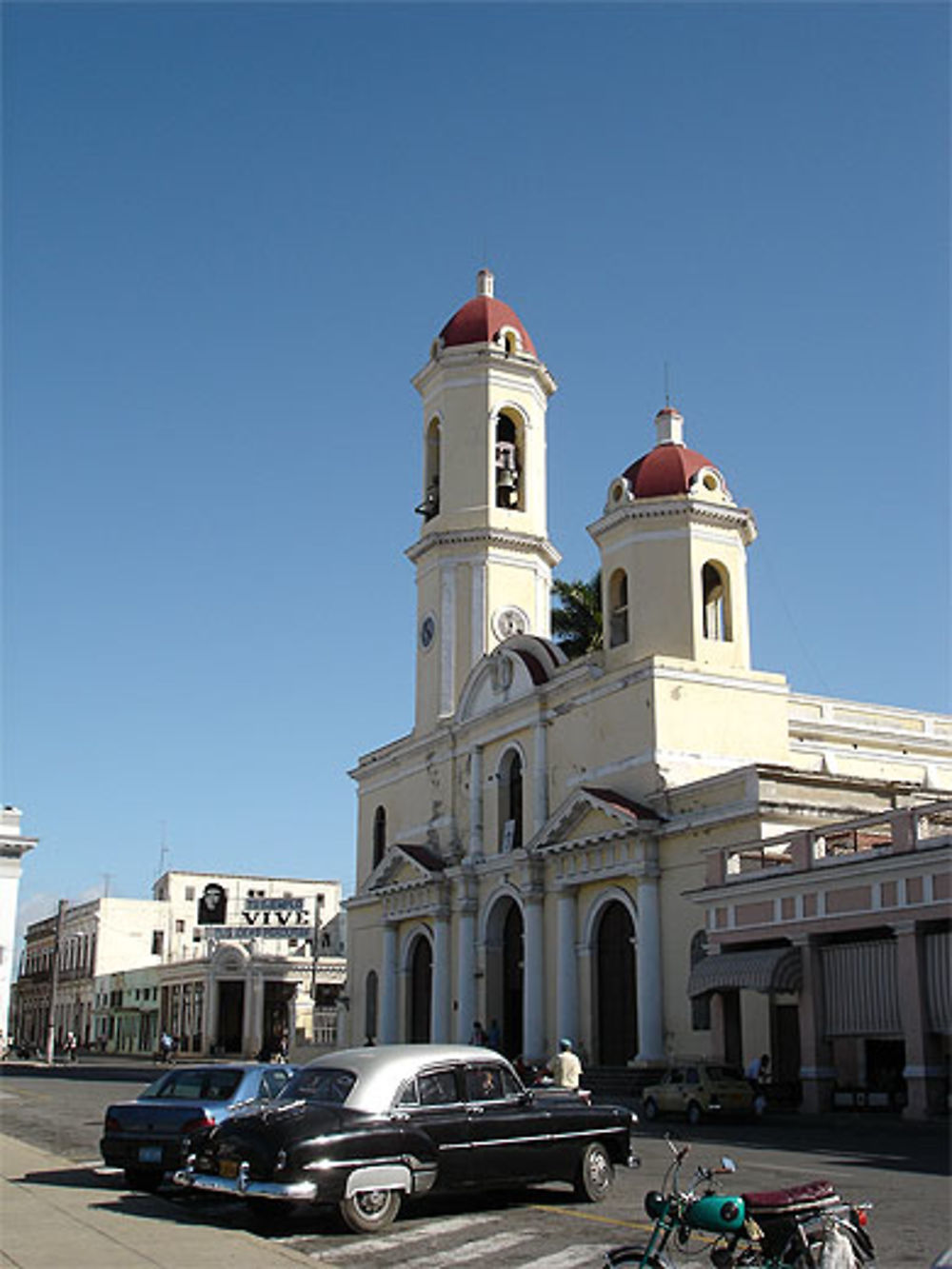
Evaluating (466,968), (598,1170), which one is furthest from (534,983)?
(598,1170)

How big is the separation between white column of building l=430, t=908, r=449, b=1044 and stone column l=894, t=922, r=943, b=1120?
66.4ft

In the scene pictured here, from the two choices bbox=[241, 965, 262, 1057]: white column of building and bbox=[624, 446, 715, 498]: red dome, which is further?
bbox=[241, 965, 262, 1057]: white column of building

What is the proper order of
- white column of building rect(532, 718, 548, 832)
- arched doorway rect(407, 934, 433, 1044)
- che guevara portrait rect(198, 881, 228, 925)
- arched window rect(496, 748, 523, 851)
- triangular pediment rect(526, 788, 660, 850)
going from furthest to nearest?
1. che guevara portrait rect(198, 881, 228, 925)
2. arched doorway rect(407, 934, 433, 1044)
3. arched window rect(496, 748, 523, 851)
4. white column of building rect(532, 718, 548, 832)
5. triangular pediment rect(526, 788, 660, 850)

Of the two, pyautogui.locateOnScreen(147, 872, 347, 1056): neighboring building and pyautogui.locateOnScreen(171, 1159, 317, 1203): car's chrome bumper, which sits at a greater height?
pyautogui.locateOnScreen(147, 872, 347, 1056): neighboring building

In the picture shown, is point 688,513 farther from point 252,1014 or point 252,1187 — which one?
point 252,1014

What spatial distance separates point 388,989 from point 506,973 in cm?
657

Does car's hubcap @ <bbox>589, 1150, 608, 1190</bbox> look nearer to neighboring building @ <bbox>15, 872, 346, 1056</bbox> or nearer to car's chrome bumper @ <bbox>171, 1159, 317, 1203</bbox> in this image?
car's chrome bumper @ <bbox>171, 1159, 317, 1203</bbox>

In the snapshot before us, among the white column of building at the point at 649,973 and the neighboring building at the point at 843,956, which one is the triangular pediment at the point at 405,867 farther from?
the neighboring building at the point at 843,956

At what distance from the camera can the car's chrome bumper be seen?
409 inches

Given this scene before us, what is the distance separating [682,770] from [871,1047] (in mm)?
9331

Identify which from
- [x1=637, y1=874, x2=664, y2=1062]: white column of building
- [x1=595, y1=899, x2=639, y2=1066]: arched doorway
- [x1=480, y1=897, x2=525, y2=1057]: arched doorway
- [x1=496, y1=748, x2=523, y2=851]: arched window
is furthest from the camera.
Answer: [x1=496, y1=748, x2=523, y2=851]: arched window

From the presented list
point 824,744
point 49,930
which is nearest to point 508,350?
point 824,744

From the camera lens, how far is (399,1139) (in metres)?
11.1

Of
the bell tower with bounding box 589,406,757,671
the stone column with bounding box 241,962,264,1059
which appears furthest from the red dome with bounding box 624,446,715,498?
the stone column with bounding box 241,962,264,1059
